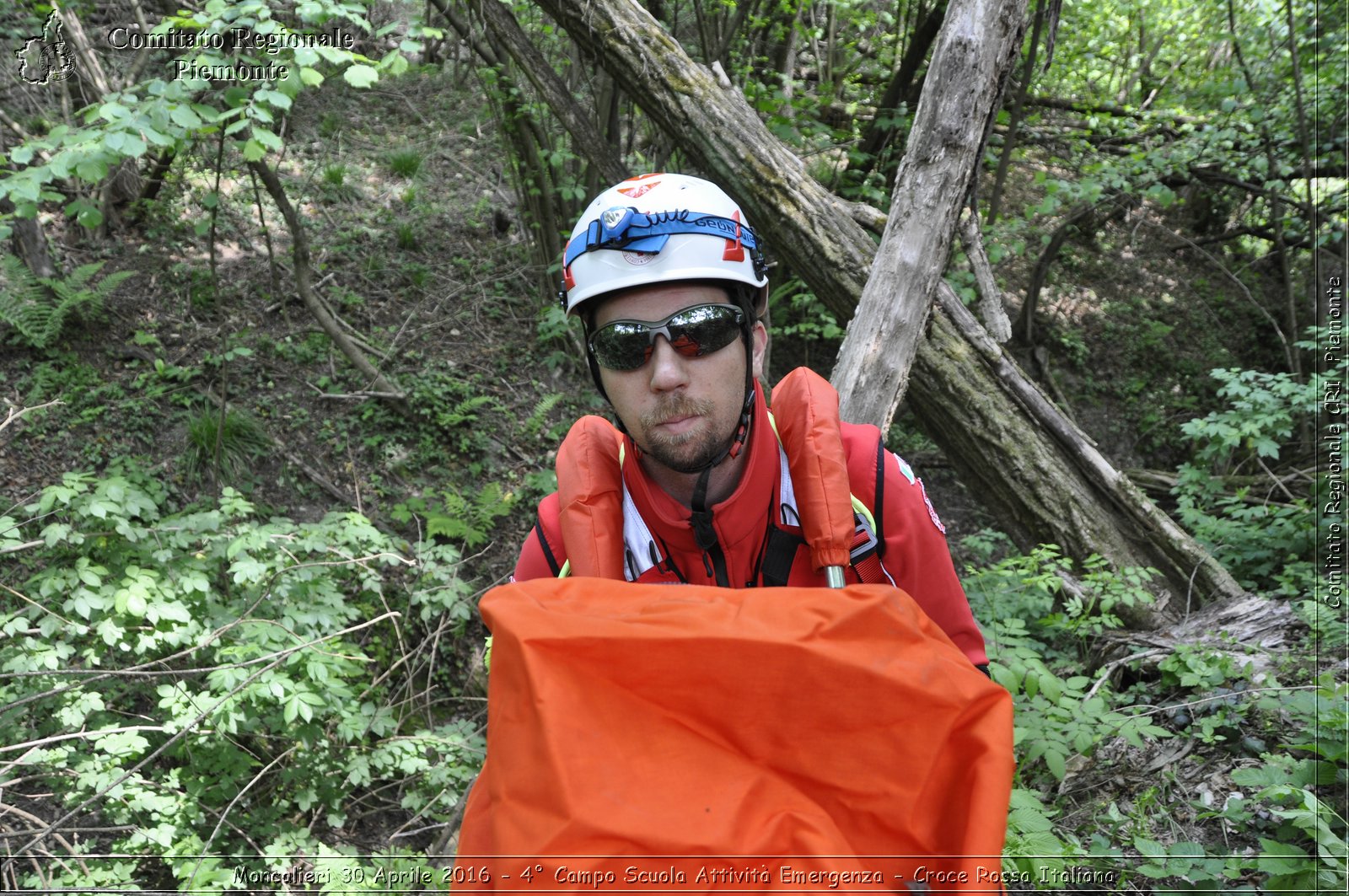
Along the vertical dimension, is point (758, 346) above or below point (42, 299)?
above

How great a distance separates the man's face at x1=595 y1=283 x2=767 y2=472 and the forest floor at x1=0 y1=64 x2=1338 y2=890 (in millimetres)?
3540

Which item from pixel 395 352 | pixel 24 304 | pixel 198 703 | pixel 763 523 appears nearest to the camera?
pixel 763 523

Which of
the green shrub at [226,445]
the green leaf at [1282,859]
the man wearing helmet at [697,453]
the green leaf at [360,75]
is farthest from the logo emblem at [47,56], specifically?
the green leaf at [1282,859]

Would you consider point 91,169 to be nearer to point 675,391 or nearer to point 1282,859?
point 675,391

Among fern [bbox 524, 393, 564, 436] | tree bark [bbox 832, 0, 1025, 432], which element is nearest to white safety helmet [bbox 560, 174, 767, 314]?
tree bark [bbox 832, 0, 1025, 432]

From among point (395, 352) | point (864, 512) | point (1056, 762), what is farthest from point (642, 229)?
point (395, 352)

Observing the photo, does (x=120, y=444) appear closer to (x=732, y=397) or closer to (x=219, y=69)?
(x=219, y=69)

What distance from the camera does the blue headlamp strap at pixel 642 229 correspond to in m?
2.30

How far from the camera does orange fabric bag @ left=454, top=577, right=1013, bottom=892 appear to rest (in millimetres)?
1384

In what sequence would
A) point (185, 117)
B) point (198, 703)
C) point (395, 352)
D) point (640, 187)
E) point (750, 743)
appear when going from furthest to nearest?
1. point (395, 352)
2. point (198, 703)
3. point (185, 117)
4. point (640, 187)
5. point (750, 743)

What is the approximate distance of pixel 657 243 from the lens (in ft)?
7.52

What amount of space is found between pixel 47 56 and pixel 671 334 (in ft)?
24.9

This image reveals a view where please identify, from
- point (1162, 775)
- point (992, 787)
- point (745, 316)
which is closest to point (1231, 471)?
point (1162, 775)

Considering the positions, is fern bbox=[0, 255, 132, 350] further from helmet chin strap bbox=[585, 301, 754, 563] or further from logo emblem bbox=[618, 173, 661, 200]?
helmet chin strap bbox=[585, 301, 754, 563]
